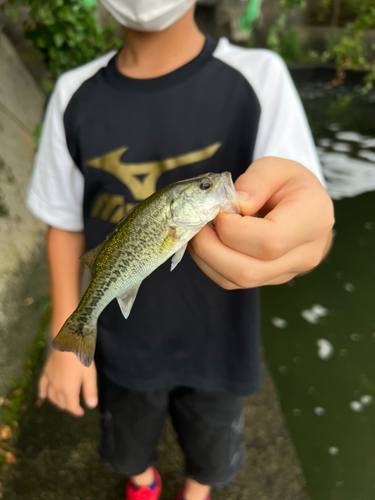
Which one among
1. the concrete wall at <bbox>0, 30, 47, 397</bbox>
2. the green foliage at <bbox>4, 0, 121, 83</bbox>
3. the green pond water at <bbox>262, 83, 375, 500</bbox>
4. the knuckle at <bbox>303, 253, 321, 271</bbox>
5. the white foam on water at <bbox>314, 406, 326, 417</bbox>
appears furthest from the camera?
the green foliage at <bbox>4, 0, 121, 83</bbox>

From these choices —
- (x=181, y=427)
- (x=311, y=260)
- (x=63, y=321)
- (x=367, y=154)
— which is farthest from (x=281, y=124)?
(x=367, y=154)

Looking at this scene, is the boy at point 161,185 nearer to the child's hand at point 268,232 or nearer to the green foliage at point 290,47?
the child's hand at point 268,232

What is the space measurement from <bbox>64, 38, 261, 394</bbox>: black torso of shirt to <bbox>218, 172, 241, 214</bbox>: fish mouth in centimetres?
45

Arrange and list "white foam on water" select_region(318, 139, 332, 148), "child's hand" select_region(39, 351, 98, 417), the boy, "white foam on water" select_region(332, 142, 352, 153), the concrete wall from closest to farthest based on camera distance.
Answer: the boy → "child's hand" select_region(39, 351, 98, 417) → the concrete wall → "white foam on water" select_region(332, 142, 352, 153) → "white foam on water" select_region(318, 139, 332, 148)

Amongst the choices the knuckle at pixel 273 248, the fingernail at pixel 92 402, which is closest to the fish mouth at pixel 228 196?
the knuckle at pixel 273 248

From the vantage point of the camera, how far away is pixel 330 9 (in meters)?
9.02

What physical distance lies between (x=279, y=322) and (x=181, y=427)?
1617 mm

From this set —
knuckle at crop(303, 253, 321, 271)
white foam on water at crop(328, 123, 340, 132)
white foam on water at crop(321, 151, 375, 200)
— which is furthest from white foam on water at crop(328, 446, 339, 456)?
white foam on water at crop(328, 123, 340, 132)

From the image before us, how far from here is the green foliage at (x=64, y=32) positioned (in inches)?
104

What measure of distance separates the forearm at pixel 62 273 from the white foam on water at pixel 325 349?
2057 mm

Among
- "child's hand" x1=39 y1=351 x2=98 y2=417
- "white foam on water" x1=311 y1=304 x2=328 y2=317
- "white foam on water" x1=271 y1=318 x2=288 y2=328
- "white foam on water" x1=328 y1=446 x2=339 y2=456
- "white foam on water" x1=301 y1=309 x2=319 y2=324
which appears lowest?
"white foam on water" x1=311 y1=304 x2=328 y2=317

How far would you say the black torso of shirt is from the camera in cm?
125

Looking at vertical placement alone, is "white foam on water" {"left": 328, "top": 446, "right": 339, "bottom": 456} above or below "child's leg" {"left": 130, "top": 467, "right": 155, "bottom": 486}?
below

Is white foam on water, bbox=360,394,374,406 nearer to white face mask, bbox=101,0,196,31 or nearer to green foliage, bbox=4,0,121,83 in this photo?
white face mask, bbox=101,0,196,31
